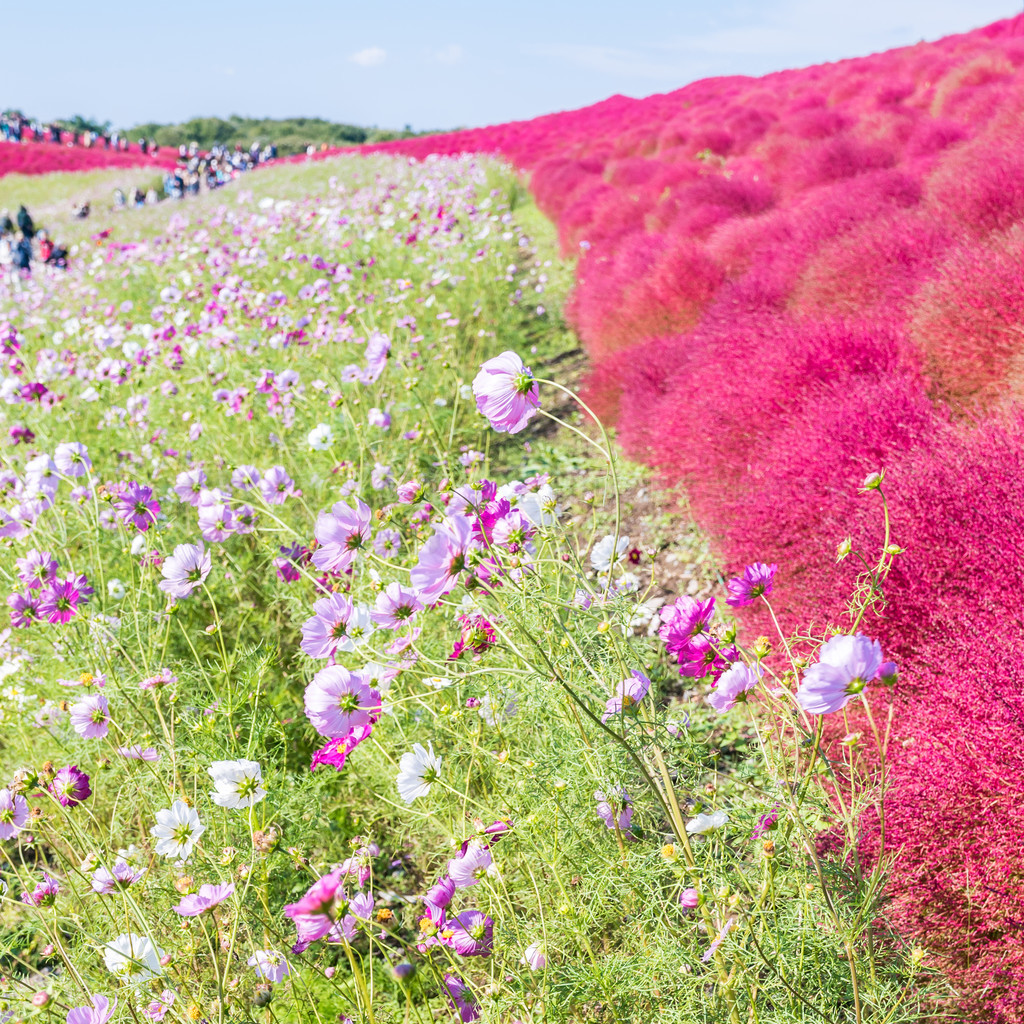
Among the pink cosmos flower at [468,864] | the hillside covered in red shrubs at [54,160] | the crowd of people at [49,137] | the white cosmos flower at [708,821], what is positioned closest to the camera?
the white cosmos flower at [708,821]

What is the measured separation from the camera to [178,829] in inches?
47.9

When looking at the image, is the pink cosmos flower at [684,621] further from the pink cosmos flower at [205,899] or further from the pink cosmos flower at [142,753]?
the pink cosmos flower at [142,753]

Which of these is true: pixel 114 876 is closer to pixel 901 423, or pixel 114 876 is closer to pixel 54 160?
pixel 901 423

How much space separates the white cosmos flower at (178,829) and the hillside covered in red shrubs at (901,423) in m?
1.09

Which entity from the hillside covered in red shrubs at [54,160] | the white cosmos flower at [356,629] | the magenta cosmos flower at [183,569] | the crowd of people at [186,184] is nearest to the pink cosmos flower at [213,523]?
the magenta cosmos flower at [183,569]

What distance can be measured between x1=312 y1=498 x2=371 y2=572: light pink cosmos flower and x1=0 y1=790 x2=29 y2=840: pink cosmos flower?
0.62m

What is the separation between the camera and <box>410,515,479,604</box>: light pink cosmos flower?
914mm

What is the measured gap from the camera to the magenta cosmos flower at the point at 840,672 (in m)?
0.74

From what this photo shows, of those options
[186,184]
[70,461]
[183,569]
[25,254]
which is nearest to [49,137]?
[186,184]

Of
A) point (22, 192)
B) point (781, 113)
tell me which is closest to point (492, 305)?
point (781, 113)

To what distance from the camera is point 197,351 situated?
3559mm

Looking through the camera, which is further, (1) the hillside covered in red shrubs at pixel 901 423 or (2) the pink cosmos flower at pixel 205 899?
(1) the hillside covered in red shrubs at pixel 901 423

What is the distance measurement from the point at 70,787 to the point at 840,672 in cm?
115

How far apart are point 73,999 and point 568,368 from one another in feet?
14.4
